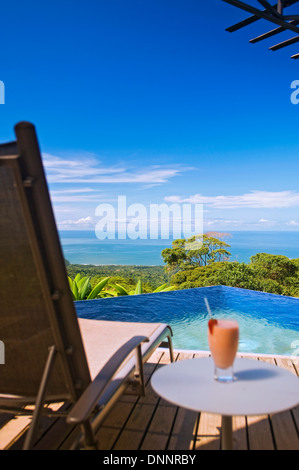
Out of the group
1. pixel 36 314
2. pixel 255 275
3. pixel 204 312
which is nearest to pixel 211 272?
pixel 255 275

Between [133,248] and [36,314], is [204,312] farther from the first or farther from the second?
[133,248]

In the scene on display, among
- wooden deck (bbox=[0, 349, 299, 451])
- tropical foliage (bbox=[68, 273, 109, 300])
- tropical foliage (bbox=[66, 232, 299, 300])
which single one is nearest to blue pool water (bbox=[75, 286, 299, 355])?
tropical foliage (bbox=[68, 273, 109, 300])

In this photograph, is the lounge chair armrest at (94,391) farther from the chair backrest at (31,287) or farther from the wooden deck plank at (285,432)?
the wooden deck plank at (285,432)

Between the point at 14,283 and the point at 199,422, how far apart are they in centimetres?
136

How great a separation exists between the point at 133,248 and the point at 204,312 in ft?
95.3

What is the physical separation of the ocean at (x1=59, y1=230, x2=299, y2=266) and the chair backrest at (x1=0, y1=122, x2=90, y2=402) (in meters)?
29.5

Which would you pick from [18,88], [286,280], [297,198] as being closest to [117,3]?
[18,88]

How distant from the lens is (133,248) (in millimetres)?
35469

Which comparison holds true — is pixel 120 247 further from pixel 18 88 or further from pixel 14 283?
pixel 14 283

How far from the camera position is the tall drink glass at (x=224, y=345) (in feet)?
4.46

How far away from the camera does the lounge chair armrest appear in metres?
1.25

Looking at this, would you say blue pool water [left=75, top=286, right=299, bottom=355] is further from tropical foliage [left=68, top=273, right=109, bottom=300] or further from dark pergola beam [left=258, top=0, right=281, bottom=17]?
dark pergola beam [left=258, top=0, right=281, bottom=17]

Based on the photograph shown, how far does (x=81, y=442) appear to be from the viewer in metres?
1.39

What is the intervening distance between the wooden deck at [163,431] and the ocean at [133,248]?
2879cm
